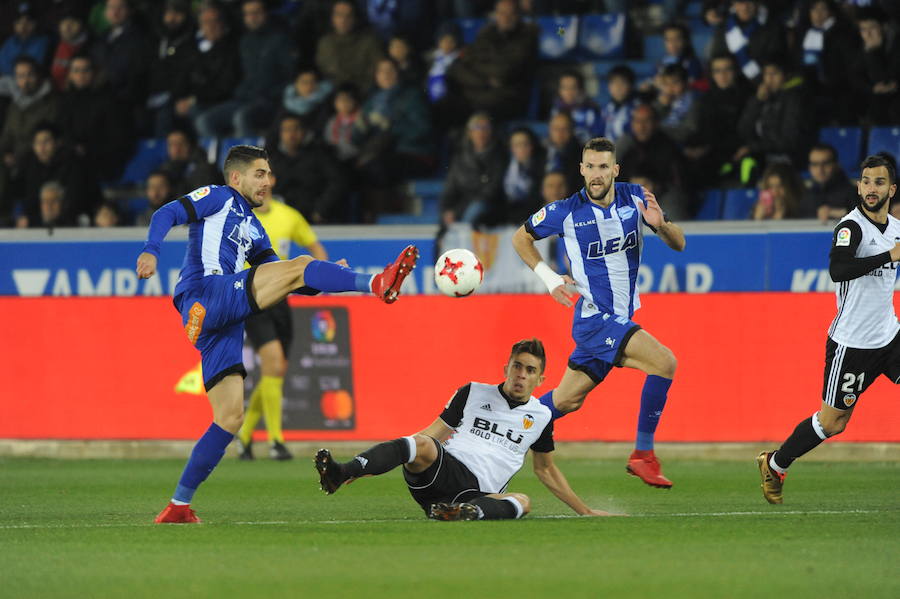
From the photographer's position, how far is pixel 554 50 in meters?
18.2

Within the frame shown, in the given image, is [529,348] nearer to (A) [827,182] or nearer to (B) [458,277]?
(B) [458,277]

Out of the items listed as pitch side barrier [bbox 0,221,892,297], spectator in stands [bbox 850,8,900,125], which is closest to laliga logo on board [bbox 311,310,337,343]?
pitch side barrier [bbox 0,221,892,297]

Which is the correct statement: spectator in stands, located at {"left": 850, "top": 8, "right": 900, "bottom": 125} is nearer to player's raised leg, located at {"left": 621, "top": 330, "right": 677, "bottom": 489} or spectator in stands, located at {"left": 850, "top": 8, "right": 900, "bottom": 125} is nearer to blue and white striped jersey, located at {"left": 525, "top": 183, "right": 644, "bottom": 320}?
blue and white striped jersey, located at {"left": 525, "top": 183, "right": 644, "bottom": 320}

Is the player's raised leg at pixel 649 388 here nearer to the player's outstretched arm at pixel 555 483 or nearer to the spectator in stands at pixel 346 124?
the player's outstretched arm at pixel 555 483

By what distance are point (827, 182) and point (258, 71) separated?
25.0 feet

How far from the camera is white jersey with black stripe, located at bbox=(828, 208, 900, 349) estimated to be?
9227 millimetres

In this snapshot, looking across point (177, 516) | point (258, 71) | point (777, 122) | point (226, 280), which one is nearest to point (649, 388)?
point (226, 280)

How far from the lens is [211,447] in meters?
8.63

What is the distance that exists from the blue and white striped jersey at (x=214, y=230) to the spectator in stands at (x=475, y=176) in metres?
7.01

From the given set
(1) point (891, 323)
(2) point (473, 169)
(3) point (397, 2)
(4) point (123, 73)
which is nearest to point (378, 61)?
(3) point (397, 2)

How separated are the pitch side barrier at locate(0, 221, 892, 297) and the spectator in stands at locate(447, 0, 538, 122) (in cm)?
271

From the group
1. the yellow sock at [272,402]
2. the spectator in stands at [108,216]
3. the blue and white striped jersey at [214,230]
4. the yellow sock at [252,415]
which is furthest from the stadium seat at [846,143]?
the blue and white striped jersey at [214,230]

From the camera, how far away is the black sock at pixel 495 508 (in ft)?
27.4

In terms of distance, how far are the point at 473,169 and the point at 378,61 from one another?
8.27ft
